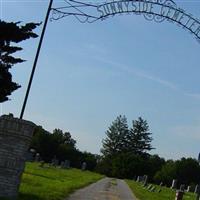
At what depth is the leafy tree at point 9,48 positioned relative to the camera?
22.2 m

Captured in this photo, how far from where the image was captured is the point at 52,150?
98.2 metres

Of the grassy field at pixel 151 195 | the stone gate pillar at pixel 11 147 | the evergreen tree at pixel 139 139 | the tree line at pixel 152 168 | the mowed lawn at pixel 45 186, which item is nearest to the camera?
the stone gate pillar at pixel 11 147

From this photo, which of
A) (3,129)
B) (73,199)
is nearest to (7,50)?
(73,199)

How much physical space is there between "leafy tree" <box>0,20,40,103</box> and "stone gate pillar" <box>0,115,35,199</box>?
286 inches

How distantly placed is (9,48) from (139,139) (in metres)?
108

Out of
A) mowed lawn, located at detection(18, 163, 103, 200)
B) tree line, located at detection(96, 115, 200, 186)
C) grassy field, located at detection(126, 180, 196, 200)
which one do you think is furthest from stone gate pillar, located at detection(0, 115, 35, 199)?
tree line, located at detection(96, 115, 200, 186)

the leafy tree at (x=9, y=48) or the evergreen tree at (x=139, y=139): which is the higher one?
the evergreen tree at (x=139, y=139)

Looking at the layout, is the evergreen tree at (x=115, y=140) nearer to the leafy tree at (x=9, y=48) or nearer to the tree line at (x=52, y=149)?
the tree line at (x=52, y=149)

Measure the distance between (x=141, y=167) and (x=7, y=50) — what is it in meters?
74.3

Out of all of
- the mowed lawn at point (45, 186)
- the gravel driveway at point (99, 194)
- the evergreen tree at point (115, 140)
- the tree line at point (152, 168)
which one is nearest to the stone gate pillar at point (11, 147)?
the mowed lawn at point (45, 186)

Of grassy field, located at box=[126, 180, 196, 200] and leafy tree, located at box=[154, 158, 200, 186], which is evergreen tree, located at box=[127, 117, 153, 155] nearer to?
leafy tree, located at box=[154, 158, 200, 186]

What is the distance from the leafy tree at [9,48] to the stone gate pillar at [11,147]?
23.8ft

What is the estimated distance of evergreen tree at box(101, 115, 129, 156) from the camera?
131125 mm

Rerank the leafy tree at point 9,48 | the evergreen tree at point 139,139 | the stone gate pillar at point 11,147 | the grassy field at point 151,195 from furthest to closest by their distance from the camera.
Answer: the evergreen tree at point 139,139, the grassy field at point 151,195, the leafy tree at point 9,48, the stone gate pillar at point 11,147
